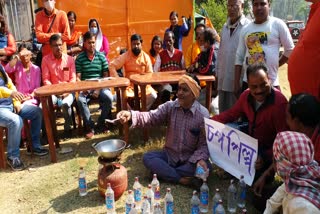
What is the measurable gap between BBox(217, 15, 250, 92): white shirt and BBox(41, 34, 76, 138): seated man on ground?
97.8 inches

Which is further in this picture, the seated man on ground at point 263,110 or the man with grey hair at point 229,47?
the man with grey hair at point 229,47

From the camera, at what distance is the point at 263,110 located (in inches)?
136

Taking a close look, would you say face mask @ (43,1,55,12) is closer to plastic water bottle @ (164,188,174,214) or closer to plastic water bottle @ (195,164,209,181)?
plastic water bottle @ (195,164,209,181)

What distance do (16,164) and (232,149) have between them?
3016mm

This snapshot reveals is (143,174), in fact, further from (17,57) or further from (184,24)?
(184,24)

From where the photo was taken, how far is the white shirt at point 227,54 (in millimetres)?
4648

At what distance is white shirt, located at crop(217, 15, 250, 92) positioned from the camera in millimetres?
4648

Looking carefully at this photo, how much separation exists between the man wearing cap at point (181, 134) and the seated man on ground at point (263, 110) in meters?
0.58

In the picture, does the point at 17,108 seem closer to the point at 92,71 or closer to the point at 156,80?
the point at 92,71

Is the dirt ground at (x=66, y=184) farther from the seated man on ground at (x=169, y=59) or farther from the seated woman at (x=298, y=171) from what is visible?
the seated man on ground at (x=169, y=59)

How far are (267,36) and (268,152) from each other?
1.47 m

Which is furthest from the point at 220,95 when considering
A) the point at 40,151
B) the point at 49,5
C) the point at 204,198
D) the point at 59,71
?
the point at 49,5

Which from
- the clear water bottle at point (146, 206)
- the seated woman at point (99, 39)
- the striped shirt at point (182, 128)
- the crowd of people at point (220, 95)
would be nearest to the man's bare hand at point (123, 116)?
the crowd of people at point (220, 95)

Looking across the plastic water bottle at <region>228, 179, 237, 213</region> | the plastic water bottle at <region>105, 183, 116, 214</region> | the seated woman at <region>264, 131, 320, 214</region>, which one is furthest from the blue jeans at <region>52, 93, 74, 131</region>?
the seated woman at <region>264, 131, 320, 214</region>
